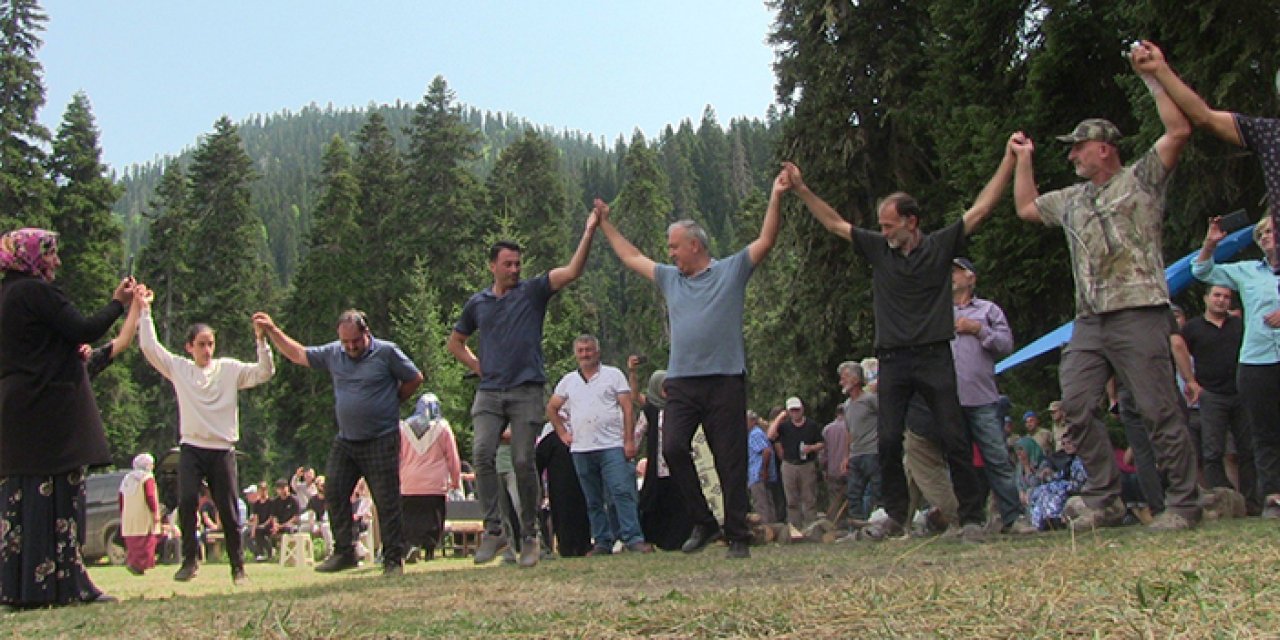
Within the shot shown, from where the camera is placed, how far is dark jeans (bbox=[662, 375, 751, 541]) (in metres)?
7.36

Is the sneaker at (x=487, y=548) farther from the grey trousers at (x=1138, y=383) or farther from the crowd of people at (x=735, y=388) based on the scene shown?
the grey trousers at (x=1138, y=383)

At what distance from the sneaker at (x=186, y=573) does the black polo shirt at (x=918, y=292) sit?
18.5ft

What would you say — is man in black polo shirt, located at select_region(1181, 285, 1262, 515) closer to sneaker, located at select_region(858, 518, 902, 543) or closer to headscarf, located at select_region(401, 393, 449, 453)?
sneaker, located at select_region(858, 518, 902, 543)

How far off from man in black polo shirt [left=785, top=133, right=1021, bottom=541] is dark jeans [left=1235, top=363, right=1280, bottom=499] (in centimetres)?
314

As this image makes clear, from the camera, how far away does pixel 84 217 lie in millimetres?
50750

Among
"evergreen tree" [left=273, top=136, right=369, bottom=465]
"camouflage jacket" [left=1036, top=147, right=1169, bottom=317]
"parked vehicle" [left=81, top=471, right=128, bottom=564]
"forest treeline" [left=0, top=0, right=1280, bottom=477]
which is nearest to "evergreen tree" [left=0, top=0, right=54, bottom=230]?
"forest treeline" [left=0, top=0, right=1280, bottom=477]

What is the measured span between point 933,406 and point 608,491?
4566mm

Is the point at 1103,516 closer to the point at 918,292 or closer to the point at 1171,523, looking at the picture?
the point at 1171,523

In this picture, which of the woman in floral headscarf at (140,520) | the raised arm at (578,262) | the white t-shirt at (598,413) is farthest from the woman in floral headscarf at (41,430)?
the woman in floral headscarf at (140,520)

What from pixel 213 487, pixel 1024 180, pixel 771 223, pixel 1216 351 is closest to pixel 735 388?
pixel 771 223

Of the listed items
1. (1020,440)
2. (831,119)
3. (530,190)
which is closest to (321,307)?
(530,190)

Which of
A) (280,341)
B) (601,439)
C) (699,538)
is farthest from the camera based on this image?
(601,439)

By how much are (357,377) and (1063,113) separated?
51.7ft

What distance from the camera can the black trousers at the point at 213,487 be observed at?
8.89 m
